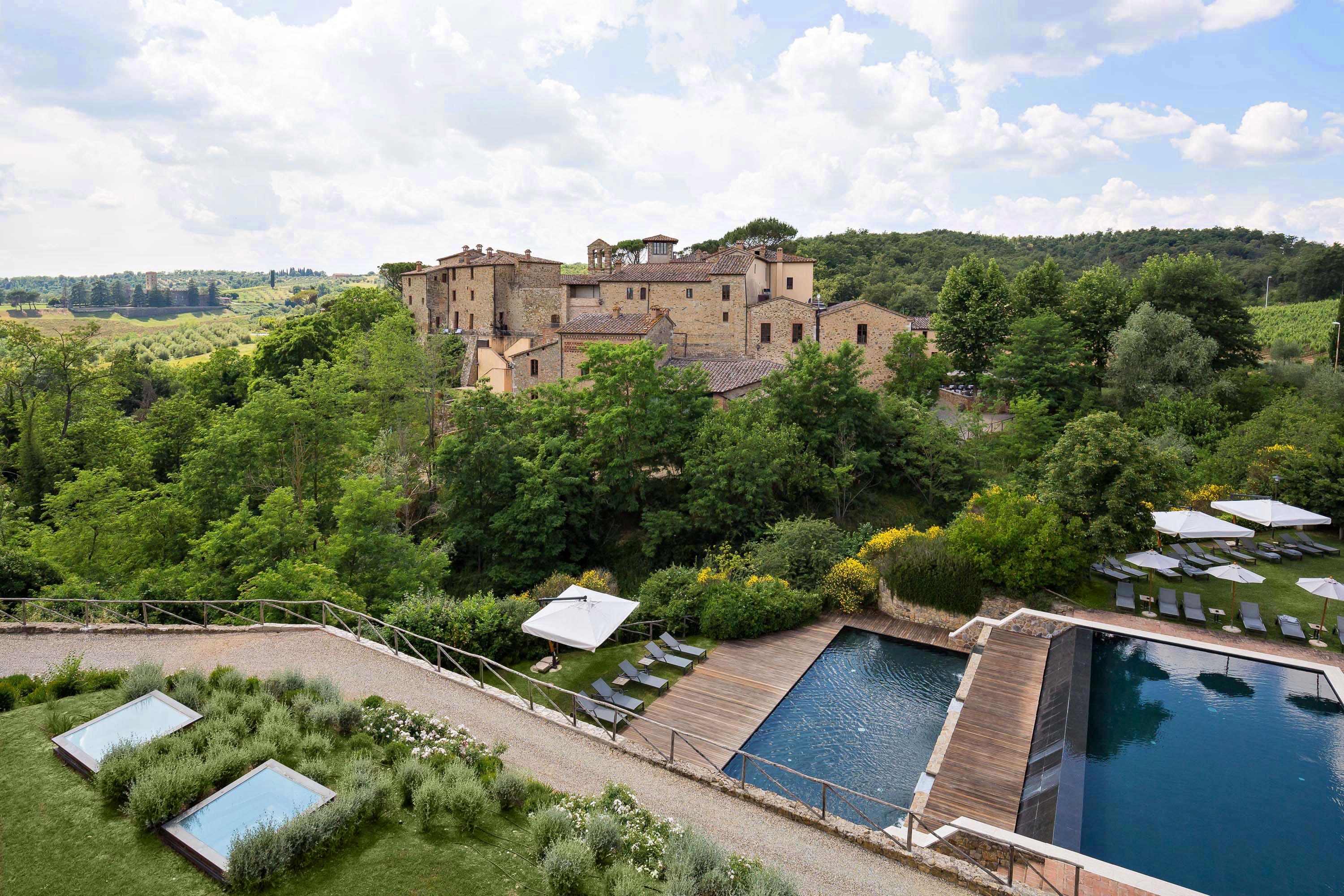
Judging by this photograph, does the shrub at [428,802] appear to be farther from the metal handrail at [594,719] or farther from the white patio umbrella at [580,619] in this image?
the white patio umbrella at [580,619]

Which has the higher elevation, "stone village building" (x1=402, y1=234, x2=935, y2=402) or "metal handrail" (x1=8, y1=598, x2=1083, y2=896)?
"stone village building" (x1=402, y1=234, x2=935, y2=402)

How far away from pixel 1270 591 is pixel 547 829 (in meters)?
18.0

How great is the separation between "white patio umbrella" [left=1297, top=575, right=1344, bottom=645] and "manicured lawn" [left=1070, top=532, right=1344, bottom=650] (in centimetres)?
119

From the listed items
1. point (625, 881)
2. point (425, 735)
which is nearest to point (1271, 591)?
point (625, 881)

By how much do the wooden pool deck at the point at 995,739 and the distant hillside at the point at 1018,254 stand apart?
51.4 m

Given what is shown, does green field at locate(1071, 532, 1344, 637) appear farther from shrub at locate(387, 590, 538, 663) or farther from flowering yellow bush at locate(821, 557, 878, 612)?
shrub at locate(387, 590, 538, 663)

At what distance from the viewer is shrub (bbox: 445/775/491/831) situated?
7.34m

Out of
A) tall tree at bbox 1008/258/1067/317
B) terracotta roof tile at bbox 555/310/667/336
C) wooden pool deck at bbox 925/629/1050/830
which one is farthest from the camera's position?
tall tree at bbox 1008/258/1067/317

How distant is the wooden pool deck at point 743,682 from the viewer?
11820 millimetres

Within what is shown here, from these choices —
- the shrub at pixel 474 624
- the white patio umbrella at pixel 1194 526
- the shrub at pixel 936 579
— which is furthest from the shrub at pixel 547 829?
the white patio umbrella at pixel 1194 526

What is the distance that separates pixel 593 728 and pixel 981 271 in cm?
3494

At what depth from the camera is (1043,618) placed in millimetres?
14898

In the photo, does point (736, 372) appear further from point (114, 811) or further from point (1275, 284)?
point (1275, 284)

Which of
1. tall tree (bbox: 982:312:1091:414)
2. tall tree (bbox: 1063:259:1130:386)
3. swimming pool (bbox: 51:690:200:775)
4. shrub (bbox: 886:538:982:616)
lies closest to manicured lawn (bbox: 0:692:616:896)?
swimming pool (bbox: 51:690:200:775)
